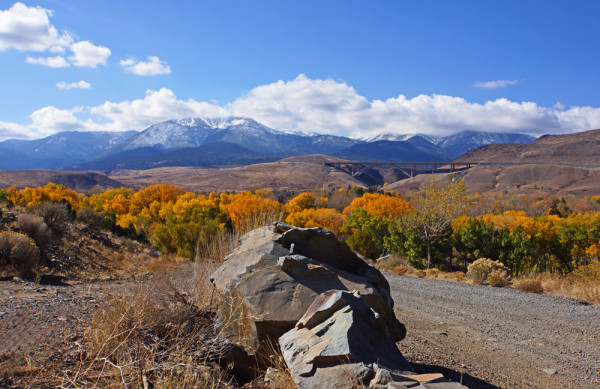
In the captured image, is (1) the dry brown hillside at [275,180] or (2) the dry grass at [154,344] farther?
(1) the dry brown hillside at [275,180]

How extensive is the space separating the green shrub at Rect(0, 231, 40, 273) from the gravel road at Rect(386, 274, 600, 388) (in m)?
9.52

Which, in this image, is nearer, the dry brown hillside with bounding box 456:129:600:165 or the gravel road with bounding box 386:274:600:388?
the gravel road with bounding box 386:274:600:388

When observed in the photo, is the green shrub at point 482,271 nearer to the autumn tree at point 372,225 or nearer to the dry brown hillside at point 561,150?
the autumn tree at point 372,225

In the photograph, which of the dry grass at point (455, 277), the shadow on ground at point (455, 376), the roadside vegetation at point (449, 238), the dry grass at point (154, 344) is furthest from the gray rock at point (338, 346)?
the dry grass at point (455, 277)

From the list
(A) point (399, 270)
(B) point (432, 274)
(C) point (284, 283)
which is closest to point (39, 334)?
(C) point (284, 283)

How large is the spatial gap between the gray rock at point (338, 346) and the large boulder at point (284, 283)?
311 mm

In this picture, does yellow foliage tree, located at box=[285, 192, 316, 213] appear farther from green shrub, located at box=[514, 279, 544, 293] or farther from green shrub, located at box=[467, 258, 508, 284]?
green shrub, located at box=[514, 279, 544, 293]

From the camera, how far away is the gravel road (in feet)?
20.4

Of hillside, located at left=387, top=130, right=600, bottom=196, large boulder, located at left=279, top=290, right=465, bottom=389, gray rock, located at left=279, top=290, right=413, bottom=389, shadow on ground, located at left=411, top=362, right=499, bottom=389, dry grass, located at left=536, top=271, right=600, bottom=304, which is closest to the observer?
large boulder, located at left=279, top=290, right=465, bottom=389

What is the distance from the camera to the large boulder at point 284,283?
5.09 meters

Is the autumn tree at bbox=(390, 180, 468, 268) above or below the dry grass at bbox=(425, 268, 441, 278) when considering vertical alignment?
above

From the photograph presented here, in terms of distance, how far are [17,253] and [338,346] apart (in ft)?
34.0

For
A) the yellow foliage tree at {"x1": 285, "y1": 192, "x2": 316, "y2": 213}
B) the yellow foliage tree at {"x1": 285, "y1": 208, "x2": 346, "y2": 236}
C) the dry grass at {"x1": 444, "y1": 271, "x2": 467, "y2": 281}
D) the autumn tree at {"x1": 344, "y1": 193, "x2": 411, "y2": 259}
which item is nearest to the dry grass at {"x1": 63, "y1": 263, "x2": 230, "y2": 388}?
the dry grass at {"x1": 444, "y1": 271, "x2": 467, "y2": 281}

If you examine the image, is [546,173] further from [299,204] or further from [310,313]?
[310,313]
